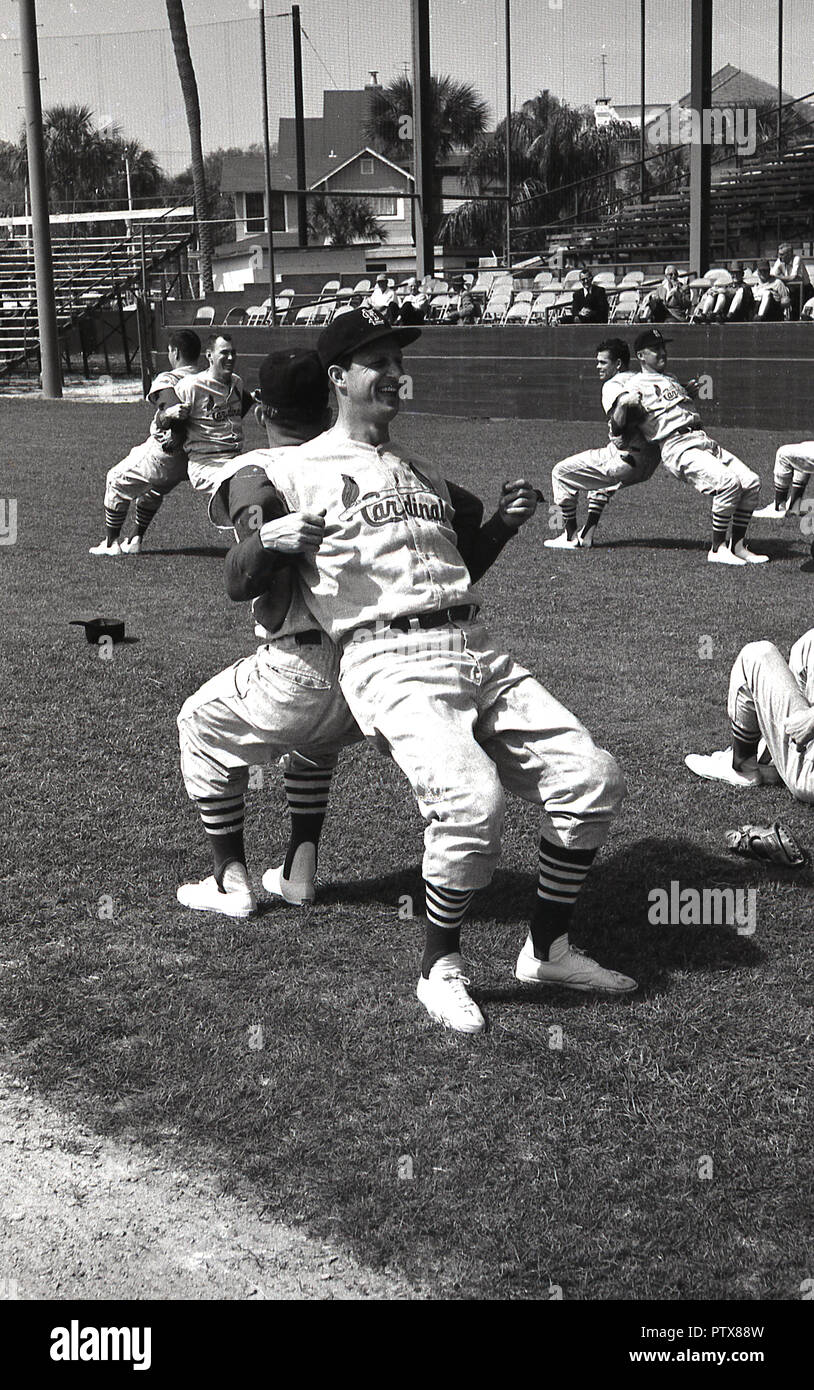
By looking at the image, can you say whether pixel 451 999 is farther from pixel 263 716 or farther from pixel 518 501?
pixel 518 501

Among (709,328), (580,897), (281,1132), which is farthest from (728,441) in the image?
(281,1132)

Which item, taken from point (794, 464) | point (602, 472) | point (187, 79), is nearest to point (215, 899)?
point (602, 472)

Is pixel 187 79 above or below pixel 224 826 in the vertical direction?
above

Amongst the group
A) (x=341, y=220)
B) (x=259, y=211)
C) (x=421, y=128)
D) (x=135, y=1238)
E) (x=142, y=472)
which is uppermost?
(x=259, y=211)

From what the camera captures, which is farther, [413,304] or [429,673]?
[413,304]

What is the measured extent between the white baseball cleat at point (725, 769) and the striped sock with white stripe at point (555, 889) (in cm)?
230

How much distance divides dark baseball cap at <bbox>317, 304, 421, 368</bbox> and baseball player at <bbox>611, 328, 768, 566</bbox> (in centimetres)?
801

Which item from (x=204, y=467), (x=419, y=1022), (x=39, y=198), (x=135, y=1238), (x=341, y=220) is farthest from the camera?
(x=341, y=220)

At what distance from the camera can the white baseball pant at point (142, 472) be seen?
1252cm

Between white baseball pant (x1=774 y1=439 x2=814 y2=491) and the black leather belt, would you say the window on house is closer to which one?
white baseball pant (x1=774 y1=439 x2=814 y2=491)

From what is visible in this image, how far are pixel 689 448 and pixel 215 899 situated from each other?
8372mm

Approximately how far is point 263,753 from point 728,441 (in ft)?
51.9

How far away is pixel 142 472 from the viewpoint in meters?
12.6
